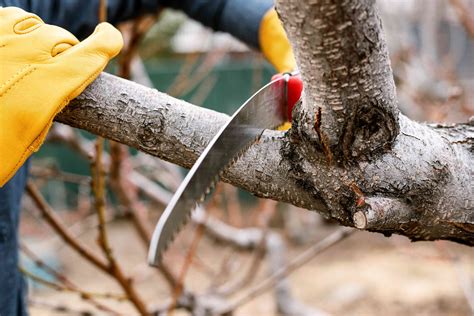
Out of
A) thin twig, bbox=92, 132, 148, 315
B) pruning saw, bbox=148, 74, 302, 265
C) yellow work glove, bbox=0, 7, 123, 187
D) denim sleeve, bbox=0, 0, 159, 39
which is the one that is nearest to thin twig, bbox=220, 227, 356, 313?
thin twig, bbox=92, 132, 148, 315

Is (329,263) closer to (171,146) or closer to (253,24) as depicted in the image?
(253,24)

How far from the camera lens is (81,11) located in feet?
4.60

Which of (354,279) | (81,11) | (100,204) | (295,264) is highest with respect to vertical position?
(81,11)

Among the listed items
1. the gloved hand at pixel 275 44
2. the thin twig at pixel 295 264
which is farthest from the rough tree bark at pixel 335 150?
the thin twig at pixel 295 264

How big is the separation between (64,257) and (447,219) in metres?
5.59

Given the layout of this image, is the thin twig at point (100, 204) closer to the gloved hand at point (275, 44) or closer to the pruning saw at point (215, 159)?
the gloved hand at point (275, 44)

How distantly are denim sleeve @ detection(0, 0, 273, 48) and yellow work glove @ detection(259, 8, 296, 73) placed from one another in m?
0.02

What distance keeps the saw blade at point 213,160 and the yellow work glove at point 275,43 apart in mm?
434

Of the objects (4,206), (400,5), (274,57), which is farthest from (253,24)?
(400,5)

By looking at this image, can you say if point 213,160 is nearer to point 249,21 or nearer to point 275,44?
point 275,44

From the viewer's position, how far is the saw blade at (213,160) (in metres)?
0.65

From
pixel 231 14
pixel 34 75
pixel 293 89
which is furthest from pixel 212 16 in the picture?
pixel 34 75

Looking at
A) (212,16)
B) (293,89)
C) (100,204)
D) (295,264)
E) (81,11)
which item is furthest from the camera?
(295,264)

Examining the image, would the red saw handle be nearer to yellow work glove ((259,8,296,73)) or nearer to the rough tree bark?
the rough tree bark
